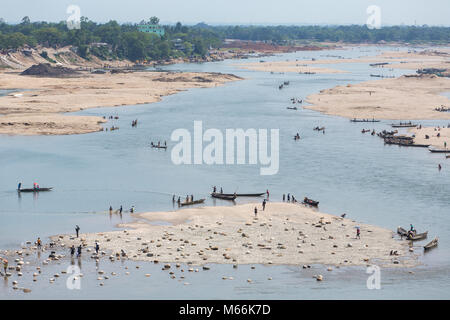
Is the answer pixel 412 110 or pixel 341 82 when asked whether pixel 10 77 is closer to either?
pixel 341 82

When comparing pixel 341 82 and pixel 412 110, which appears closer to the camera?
pixel 412 110

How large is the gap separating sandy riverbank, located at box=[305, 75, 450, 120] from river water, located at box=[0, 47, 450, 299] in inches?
287

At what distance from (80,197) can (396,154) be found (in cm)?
4030

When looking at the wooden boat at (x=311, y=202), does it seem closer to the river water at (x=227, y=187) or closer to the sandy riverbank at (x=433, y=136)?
the river water at (x=227, y=187)

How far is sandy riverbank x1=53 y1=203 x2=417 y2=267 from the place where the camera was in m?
46.8

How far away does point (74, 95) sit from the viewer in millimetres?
130250

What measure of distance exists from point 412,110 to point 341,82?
53.1 metres

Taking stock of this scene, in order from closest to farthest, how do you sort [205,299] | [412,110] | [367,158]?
[205,299]
[367,158]
[412,110]

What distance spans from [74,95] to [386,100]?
59513 millimetres

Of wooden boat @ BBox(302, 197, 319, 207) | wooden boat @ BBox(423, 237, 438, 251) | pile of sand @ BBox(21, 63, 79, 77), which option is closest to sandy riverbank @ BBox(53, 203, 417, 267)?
wooden boat @ BBox(423, 237, 438, 251)

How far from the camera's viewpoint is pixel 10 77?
158m

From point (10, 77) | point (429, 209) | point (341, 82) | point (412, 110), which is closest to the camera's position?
point (429, 209)

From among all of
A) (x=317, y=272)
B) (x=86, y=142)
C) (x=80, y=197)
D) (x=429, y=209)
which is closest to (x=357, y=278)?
(x=317, y=272)

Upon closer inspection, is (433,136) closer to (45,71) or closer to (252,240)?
(252,240)
